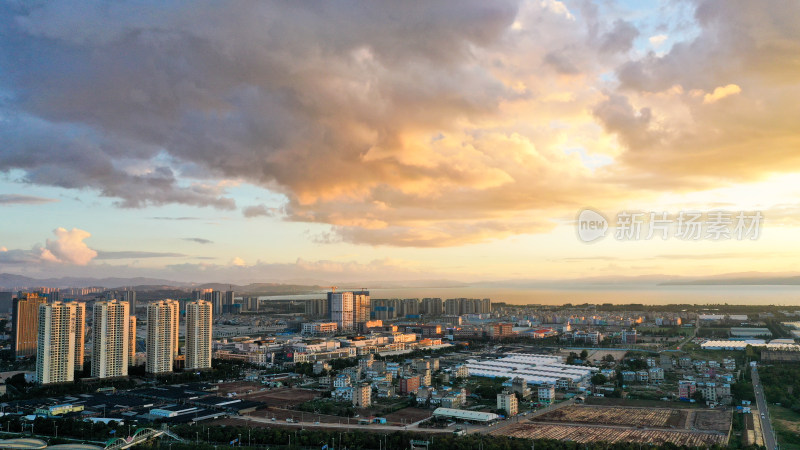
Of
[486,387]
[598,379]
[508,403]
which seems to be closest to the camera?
[508,403]

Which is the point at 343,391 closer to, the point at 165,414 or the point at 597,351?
the point at 165,414

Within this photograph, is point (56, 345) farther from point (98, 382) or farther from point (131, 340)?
point (131, 340)

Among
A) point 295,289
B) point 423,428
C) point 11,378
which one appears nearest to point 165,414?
point 423,428

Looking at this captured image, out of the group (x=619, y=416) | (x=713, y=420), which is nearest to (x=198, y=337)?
(x=619, y=416)

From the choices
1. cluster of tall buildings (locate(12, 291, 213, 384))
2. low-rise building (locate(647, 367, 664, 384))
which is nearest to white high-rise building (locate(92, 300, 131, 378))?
cluster of tall buildings (locate(12, 291, 213, 384))

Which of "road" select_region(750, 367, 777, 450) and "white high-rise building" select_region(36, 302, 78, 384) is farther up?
"white high-rise building" select_region(36, 302, 78, 384)

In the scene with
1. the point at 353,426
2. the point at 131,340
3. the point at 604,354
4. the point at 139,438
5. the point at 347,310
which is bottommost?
the point at 604,354

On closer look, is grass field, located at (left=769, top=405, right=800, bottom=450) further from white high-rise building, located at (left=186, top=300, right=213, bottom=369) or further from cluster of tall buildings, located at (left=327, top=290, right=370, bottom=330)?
cluster of tall buildings, located at (left=327, top=290, right=370, bottom=330)
